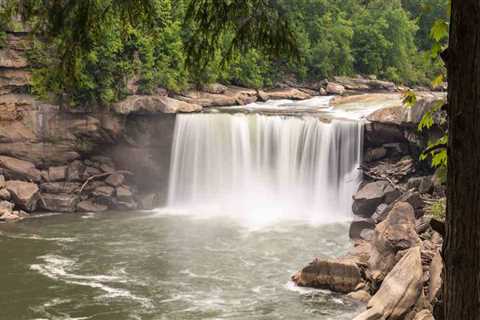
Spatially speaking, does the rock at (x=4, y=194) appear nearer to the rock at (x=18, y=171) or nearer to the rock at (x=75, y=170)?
the rock at (x=18, y=171)

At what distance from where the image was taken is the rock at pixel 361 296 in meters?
13.3

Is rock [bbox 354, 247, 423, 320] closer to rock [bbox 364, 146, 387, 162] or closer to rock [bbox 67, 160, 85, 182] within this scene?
rock [bbox 364, 146, 387, 162]

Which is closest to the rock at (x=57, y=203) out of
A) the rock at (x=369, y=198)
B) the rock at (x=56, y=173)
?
the rock at (x=56, y=173)

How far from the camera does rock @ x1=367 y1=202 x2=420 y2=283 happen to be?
44.4 feet

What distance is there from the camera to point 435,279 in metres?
11.4

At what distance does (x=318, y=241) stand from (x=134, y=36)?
41.1ft

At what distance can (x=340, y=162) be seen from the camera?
2252 centimetres

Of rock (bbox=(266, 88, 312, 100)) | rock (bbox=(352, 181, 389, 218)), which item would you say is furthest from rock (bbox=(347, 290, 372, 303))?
rock (bbox=(266, 88, 312, 100))

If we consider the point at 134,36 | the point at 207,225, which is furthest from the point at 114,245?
the point at 134,36

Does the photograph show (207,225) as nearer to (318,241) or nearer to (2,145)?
(318,241)

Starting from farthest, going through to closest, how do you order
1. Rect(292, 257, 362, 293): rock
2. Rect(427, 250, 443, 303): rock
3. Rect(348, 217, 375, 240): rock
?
Rect(348, 217, 375, 240): rock < Rect(292, 257, 362, 293): rock < Rect(427, 250, 443, 303): rock

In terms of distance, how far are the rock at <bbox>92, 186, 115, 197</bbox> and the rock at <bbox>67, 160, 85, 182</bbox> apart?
0.82 meters

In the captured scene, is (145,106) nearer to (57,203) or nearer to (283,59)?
(57,203)

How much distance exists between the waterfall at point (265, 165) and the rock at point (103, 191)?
7.25ft
